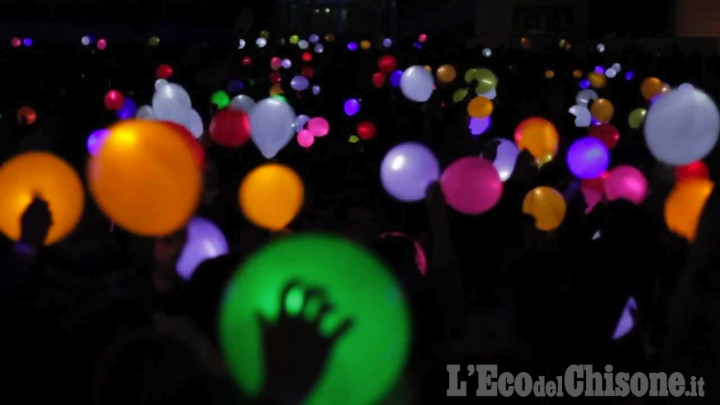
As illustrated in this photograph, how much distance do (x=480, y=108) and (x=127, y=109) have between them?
8.80 feet

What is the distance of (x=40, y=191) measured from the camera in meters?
2.37

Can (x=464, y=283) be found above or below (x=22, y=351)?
above

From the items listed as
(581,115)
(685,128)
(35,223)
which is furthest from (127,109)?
(35,223)

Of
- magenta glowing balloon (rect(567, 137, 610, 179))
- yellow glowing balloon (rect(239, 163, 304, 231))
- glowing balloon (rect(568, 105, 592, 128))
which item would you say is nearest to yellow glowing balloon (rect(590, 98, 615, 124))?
glowing balloon (rect(568, 105, 592, 128))

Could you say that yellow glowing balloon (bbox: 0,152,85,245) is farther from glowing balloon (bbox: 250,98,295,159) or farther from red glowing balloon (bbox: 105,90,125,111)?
red glowing balloon (bbox: 105,90,125,111)

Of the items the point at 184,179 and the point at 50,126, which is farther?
the point at 50,126

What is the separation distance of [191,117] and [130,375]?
340 cm

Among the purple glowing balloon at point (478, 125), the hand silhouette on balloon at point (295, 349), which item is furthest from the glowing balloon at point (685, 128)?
the purple glowing balloon at point (478, 125)

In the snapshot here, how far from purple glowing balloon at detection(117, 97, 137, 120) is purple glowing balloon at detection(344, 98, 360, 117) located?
173 centimetres

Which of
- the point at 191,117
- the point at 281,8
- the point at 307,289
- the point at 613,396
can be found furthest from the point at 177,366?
the point at 281,8

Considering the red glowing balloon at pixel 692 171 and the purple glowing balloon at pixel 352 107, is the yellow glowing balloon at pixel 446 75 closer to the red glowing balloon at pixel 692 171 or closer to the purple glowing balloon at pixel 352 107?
the purple glowing balloon at pixel 352 107

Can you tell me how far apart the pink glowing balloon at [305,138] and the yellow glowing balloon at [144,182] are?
12.7ft

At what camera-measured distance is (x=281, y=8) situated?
66.3 feet

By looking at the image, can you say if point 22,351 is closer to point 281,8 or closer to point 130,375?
point 130,375
